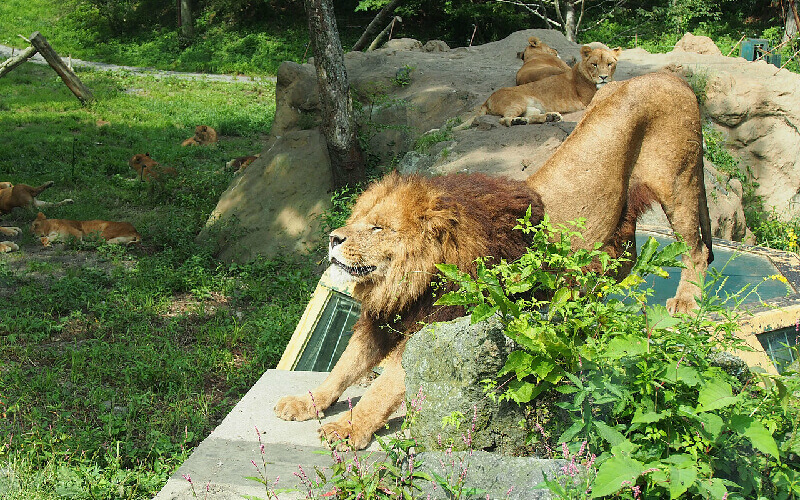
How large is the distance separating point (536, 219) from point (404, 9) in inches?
827

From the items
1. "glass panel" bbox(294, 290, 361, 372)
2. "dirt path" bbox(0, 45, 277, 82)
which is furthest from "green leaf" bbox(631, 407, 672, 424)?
"dirt path" bbox(0, 45, 277, 82)

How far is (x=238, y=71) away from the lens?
2283cm

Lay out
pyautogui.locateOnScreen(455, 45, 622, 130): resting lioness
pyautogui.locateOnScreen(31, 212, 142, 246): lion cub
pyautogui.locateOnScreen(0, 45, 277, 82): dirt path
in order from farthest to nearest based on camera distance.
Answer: pyautogui.locateOnScreen(0, 45, 277, 82): dirt path → pyautogui.locateOnScreen(455, 45, 622, 130): resting lioness → pyautogui.locateOnScreen(31, 212, 142, 246): lion cub

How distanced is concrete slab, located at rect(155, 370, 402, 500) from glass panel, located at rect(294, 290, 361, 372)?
4.16ft

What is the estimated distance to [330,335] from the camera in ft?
19.3

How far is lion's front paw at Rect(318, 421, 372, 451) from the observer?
353 cm

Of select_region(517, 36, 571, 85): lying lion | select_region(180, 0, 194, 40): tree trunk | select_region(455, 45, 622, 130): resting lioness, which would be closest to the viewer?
select_region(455, 45, 622, 130): resting lioness

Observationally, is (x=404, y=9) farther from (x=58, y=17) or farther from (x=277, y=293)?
(x=277, y=293)

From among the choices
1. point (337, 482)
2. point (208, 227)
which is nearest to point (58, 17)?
point (208, 227)

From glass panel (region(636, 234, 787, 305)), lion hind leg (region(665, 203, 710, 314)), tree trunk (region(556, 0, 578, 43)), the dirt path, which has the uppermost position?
lion hind leg (region(665, 203, 710, 314))

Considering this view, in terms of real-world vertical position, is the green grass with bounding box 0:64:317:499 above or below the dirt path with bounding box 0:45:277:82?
above

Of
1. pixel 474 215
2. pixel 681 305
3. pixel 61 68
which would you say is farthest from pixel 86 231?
pixel 61 68

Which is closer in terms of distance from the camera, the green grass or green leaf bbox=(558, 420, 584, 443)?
green leaf bbox=(558, 420, 584, 443)

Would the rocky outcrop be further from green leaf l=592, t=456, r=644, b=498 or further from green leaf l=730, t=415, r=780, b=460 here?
green leaf l=592, t=456, r=644, b=498
